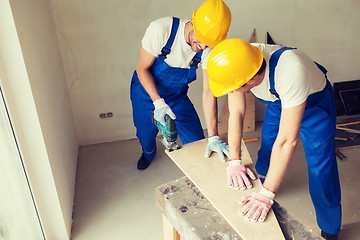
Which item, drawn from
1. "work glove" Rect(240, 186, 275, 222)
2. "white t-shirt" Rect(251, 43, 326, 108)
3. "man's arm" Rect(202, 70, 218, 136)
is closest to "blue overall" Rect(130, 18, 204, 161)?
"man's arm" Rect(202, 70, 218, 136)

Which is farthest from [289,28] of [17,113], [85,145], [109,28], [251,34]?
[17,113]

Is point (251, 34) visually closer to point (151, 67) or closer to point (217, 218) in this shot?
point (151, 67)

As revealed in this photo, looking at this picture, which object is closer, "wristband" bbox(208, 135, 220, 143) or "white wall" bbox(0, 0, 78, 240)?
"white wall" bbox(0, 0, 78, 240)

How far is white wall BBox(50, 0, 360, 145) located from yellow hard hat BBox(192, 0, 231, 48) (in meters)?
1.46

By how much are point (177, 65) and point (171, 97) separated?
31 cm

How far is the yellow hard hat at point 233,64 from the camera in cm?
154

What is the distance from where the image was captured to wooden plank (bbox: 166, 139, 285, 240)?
1.46m

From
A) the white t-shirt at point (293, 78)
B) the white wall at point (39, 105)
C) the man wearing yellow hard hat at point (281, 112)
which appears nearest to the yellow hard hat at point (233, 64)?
the man wearing yellow hard hat at point (281, 112)

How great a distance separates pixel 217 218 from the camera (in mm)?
1587

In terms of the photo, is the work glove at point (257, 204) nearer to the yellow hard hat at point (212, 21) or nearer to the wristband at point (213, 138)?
the wristband at point (213, 138)

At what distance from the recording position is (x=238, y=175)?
1747 millimetres

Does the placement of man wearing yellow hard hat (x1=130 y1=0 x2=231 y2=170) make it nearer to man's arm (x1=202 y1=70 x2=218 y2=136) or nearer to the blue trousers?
man's arm (x1=202 y1=70 x2=218 y2=136)

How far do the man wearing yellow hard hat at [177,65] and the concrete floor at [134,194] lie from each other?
526mm

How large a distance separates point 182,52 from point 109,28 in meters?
1.25
